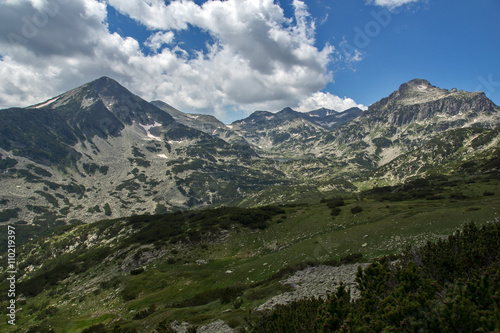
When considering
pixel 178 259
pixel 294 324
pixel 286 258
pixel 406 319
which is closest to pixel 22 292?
pixel 178 259

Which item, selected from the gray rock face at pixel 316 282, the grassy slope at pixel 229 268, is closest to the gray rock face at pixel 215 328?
the grassy slope at pixel 229 268

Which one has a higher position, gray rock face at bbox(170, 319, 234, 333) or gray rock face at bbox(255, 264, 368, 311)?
gray rock face at bbox(255, 264, 368, 311)

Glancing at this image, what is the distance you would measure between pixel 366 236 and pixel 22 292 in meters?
77.6

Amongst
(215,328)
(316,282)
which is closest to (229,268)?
(316,282)

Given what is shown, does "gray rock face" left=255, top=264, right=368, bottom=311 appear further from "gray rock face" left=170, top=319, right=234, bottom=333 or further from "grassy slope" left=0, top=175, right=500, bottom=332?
"gray rock face" left=170, top=319, right=234, bottom=333

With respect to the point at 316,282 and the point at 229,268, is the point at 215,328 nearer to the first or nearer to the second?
the point at 316,282

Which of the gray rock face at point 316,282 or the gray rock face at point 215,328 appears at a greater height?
the gray rock face at point 316,282

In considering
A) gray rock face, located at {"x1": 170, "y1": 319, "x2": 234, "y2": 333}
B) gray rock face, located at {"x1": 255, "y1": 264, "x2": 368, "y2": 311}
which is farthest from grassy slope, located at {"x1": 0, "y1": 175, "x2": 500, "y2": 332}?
gray rock face, located at {"x1": 255, "y1": 264, "x2": 368, "y2": 311}

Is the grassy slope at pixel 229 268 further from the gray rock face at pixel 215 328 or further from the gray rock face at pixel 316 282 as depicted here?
the gray rock face at pixel 316 282

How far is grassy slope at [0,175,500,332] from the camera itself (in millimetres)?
28000

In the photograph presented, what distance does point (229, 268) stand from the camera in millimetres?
43031

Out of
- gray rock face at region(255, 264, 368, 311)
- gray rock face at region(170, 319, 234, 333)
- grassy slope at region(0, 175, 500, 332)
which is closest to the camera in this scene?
gray rock face at region(170, 319, 234, 333)

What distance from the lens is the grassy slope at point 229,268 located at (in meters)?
28.0

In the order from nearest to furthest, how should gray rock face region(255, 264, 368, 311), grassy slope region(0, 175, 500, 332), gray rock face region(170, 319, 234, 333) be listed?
gray rock face region(170, 319, 234, 333), gray rock face region(255, 264, 368, 311), grassy slope region(0, 175, 500, 332)
